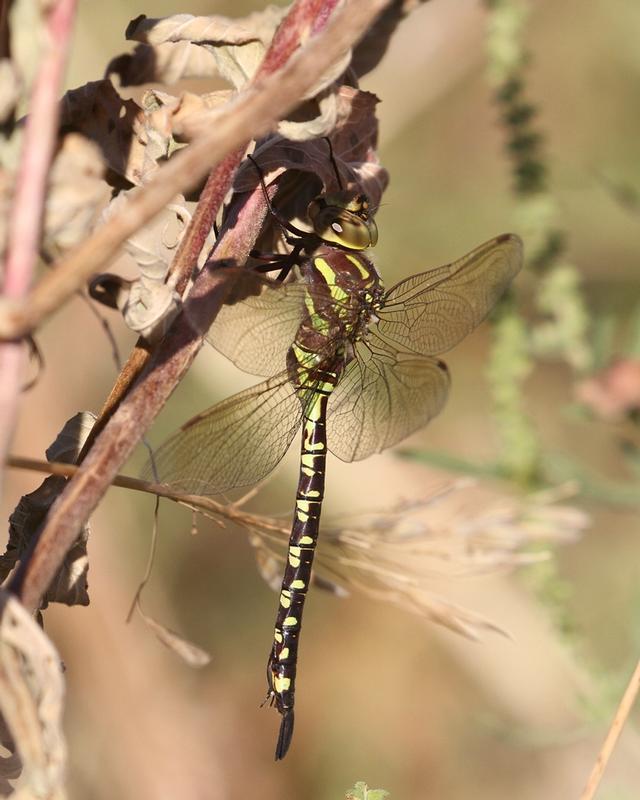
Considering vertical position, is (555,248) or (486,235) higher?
(555,248)

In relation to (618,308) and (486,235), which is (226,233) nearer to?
(486,235)

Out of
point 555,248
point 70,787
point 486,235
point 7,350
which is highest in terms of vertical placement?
point 7,350

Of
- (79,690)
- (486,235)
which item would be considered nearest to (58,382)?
(79,690)

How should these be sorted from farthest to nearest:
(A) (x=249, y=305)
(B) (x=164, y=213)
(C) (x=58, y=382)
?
(C) (x=58, y=382)
(A) (x=249, y=305)
(B) (x=164, y=213)

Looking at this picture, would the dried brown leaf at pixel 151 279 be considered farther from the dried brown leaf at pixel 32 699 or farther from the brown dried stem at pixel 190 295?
the dried brown leaf at pixel 32 699

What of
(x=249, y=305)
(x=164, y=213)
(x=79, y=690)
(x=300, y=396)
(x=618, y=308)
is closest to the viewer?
(x=164, y=213)

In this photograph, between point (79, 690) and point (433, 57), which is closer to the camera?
point (79, 690)

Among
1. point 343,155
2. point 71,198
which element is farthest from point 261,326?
point 71,198

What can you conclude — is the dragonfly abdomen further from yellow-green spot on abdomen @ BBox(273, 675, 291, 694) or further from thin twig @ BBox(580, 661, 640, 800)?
thin twig @ BBox(580, 661, 640, 800)
